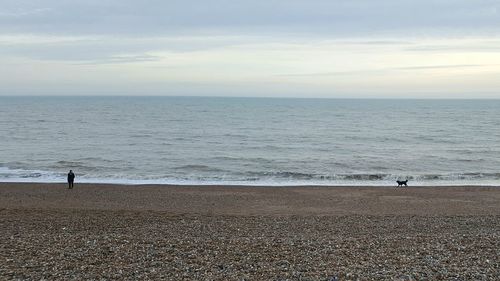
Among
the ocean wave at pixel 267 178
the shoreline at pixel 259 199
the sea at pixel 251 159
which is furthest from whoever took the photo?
the sea at pixel 251 159

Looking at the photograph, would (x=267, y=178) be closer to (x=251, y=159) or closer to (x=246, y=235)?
(x=251, y=159)

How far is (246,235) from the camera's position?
1357cm

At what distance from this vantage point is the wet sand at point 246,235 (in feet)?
31.2

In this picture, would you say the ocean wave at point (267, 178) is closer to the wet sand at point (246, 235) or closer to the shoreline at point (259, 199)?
the shoreline at point (259, 199)

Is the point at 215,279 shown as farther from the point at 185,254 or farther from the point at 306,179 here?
the point at 306,179

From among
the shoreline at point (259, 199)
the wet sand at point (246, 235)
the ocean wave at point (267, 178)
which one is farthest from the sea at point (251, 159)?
the wet sand at point (246, 235)

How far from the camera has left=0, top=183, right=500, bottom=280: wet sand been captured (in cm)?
950

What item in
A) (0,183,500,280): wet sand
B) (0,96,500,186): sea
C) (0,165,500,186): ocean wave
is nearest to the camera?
(0,183,500,280): wet sand

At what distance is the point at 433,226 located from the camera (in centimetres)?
1529

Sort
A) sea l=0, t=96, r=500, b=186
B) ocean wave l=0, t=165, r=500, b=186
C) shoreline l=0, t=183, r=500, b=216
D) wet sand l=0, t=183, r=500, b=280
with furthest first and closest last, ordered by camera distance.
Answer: sea l=0, t=96, r=500, b=186 < ocean wave l=0, t=165, r=500, b=186 < shoreline l=0, t=183, r=500, b=216 < wet sand l=0, t=183, r=500, b=280

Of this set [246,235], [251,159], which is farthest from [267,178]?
[246,235]

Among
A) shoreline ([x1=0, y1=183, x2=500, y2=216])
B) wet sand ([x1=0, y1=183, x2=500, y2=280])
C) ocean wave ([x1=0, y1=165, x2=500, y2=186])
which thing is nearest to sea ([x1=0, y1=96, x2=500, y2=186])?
ocean wave ([x1=0, y1=165, x2=500, y2=186])

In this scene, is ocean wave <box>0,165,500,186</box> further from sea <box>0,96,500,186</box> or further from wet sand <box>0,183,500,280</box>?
wet sand <box>0,183,500,280</box>

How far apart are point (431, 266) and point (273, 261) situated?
3.03m
